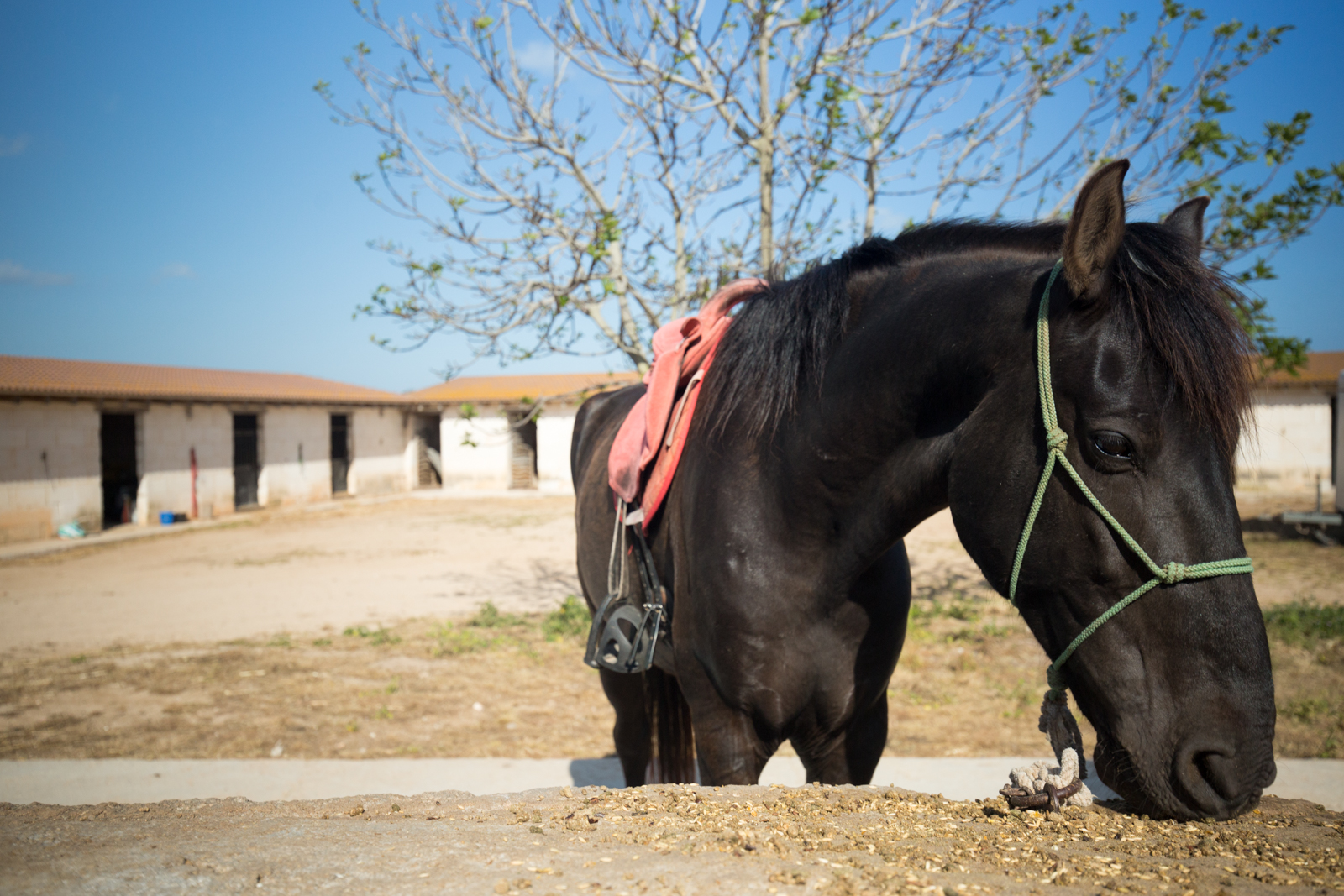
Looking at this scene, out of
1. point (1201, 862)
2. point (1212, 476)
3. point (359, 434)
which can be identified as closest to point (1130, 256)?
point (1212, 476)

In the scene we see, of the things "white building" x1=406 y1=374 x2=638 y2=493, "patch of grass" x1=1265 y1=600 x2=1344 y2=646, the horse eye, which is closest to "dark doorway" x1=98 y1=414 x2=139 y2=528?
"white building" x1=406 y1=374 x2=638 y2=493

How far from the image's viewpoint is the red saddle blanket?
79.0 inches

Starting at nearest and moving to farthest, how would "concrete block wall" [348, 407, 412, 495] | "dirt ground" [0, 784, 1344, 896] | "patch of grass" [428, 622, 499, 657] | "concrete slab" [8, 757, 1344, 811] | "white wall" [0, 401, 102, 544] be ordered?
"dirt ground" [0, 784, 1344, 896]
"concrete slab" [8, 757, 1344, 811]
"patch of grass" [428, 622, 499, 657]
"white wall" [0, 401, 102, 544]
"concrete block wall" [348, 407, 412, 495]

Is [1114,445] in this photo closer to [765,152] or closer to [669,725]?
[669,725]

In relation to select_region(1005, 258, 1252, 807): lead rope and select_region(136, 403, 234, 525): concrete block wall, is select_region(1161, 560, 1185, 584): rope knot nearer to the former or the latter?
select_region(1005, 258, 1252, 807): lead rope

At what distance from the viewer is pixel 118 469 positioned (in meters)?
18.5

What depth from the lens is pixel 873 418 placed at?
1.53m

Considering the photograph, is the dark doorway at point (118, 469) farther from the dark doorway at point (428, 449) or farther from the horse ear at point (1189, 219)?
the horse ear at point (1189, 219)

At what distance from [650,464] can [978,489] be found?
102 centimetres

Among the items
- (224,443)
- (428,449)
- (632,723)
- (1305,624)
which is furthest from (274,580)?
(428,449)

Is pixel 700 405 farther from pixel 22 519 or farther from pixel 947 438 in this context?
pixel 22 519

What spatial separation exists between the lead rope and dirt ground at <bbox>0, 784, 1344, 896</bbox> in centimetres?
16

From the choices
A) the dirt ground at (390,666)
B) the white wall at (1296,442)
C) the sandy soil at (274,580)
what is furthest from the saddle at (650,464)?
the white wall at (1296,442)

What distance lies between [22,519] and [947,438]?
16.3 meters
